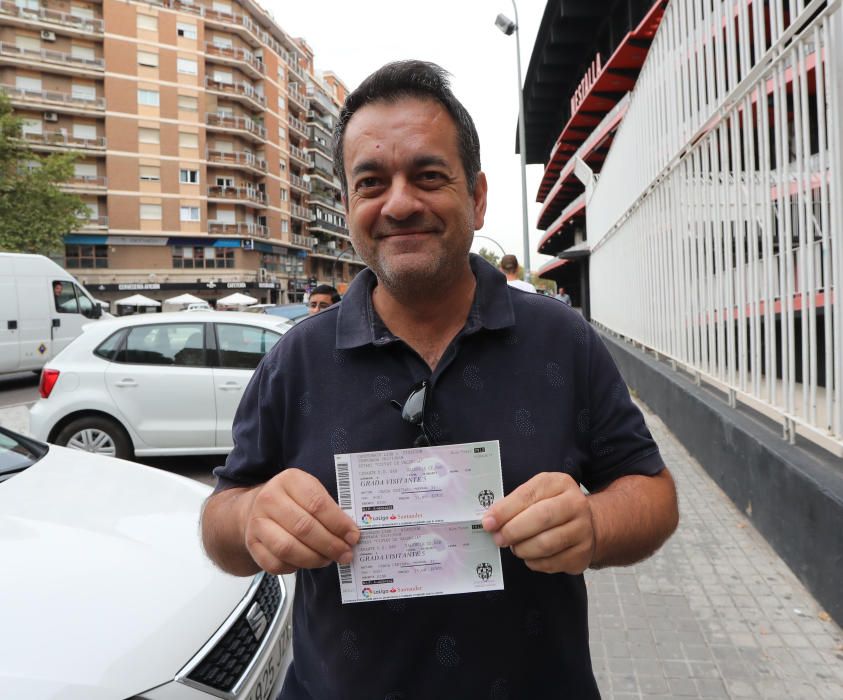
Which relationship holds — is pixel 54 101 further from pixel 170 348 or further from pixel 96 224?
pixel 170 348

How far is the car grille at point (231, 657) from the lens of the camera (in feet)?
7.02

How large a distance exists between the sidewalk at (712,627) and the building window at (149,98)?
49.7m

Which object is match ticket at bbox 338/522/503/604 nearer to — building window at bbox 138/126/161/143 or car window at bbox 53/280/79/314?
car window at bbox 53/280/79/314

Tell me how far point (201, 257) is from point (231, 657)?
49.3 m

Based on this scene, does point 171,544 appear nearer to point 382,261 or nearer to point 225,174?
point 382,261

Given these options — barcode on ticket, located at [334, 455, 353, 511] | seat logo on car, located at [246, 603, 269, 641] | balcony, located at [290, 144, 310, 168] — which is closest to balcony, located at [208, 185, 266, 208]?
balcony, located at [290, 144, 310, 168]

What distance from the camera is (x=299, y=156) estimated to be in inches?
2452

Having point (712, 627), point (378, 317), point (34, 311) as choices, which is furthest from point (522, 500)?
point (34, 311)

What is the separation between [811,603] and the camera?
339 cm

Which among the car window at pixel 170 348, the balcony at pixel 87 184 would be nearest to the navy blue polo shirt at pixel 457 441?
the car window at pixel 170 348

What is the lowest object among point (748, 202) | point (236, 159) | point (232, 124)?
point (748, 202)

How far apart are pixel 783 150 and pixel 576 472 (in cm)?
322

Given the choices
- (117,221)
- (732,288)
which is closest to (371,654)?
(732,288)

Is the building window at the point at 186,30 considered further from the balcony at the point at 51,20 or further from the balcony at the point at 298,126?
the balcony at the point at 298,126
